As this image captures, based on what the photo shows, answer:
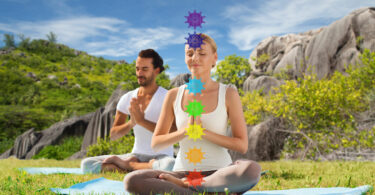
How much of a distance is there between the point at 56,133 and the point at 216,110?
16723 millimetres

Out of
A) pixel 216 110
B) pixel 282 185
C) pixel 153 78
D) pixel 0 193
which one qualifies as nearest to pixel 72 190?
pixel 0 193

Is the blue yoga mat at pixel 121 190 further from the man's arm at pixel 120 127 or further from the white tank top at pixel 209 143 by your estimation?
the man's arm at pixel 120 127

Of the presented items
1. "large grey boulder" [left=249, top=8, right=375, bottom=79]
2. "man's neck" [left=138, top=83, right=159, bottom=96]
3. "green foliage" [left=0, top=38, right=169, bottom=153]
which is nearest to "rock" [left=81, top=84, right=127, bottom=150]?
"green foliage" [left=0, top=38, right=169, bottom=153]

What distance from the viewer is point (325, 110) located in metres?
9.34

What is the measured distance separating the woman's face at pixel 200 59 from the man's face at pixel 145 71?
2.14 metres

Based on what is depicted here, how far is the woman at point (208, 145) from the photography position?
2596 millimetres

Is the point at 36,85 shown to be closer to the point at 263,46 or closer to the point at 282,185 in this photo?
the point at 263,46

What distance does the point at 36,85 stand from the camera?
137ft

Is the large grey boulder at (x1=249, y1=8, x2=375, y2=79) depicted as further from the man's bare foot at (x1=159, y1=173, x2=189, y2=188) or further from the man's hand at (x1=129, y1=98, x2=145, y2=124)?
the man's bare foot at (x1=159, y1=173, x2=189, y2=188)

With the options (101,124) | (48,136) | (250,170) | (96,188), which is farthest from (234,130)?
(48,136)

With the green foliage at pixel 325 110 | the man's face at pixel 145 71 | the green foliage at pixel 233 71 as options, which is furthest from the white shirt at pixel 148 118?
the green foliage at pixel 233 71

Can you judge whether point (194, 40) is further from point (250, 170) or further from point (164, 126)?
point (250, 170)

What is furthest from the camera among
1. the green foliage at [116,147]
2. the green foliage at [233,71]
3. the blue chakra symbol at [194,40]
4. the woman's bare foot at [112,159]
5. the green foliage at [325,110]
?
the green foliage at [233,71]

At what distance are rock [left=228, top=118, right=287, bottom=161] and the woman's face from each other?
702cm
